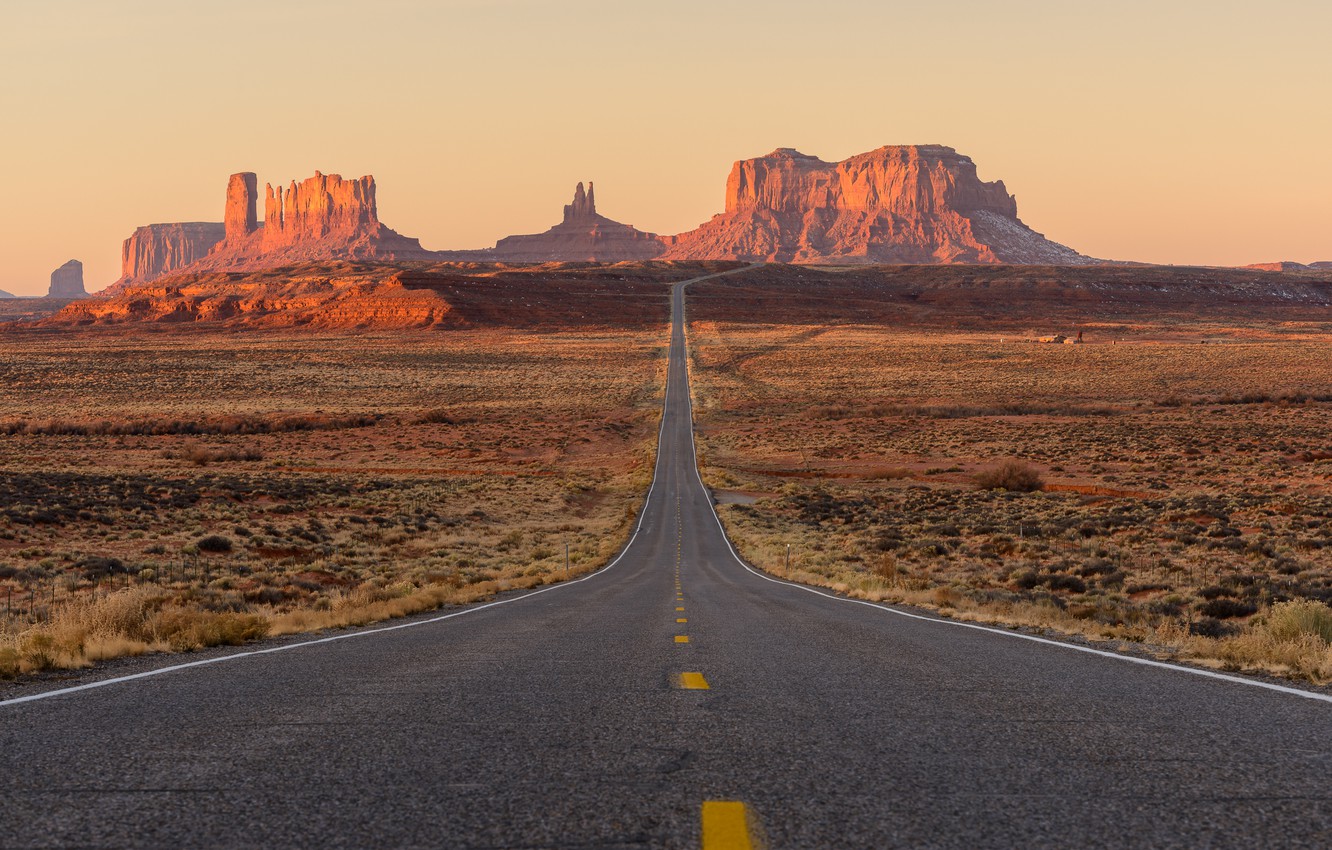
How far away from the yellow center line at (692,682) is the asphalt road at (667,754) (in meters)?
0.08

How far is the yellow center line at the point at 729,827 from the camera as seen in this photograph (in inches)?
159

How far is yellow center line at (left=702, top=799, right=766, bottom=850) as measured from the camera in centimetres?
405

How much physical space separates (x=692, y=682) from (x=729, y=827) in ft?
12.6

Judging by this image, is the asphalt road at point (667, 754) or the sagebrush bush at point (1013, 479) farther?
the sagebrush bush at point (1013, 479)

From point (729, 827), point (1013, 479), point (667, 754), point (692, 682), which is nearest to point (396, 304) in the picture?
point (1013, 479)

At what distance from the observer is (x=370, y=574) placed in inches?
1081

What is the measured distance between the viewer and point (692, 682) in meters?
8.06

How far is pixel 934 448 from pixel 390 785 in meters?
59.0

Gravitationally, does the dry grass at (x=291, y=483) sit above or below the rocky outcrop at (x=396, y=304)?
below

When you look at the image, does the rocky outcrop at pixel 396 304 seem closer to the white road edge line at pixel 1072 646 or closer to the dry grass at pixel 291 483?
the dry grass at pixel 291 483

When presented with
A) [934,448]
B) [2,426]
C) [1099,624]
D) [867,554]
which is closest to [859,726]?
[1099,624]

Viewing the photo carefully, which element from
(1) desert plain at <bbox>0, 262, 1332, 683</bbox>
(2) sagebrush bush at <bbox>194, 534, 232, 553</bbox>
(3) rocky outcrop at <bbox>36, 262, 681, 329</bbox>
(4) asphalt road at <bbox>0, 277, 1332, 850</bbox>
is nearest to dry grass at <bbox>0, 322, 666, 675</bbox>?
(2) sagebrush bush at <bbox>194, 534, 232, 553</bbox>

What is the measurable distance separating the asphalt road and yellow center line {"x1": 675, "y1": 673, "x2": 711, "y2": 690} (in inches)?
3.0

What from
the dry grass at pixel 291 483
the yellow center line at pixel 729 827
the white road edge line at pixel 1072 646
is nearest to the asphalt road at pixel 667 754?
the yellow center line at pixel 729 827
